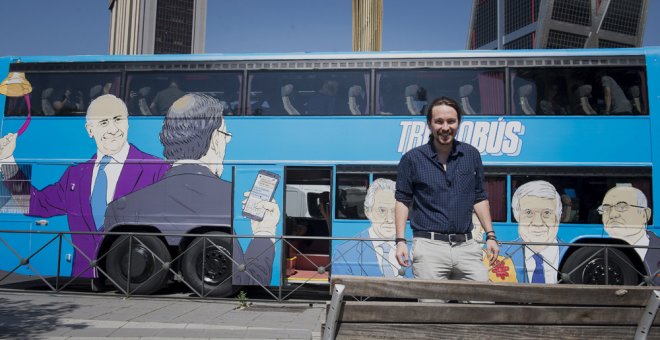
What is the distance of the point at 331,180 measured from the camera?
9.14 meters

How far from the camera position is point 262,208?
30.3 ft

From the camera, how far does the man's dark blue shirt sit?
12.2ft

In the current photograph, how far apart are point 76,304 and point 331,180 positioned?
4.55m

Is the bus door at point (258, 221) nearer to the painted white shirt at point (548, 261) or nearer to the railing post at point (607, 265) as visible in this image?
the painted white shirt at point (548, 261)

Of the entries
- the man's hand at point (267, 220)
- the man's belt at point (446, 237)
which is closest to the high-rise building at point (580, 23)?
the man's hand at point (267, 220)

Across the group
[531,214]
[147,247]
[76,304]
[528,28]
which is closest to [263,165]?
[147,247]

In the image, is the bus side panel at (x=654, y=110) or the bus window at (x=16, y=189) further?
the bus window at (x=16, y=189)

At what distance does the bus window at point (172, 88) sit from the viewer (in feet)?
31.1

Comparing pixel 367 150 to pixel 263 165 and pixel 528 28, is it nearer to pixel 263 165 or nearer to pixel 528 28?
pixel 263 165

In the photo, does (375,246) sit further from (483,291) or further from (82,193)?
(483,291)

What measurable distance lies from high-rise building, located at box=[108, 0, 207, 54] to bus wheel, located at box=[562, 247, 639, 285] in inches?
3883

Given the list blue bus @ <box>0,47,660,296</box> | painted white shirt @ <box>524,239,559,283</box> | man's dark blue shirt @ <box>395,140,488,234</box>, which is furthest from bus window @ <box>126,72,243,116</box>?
man's dark blue shirt @ <box>395,140,488,234</box>

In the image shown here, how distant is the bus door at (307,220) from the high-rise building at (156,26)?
94935 mm

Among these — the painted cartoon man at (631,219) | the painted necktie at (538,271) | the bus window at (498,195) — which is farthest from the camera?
the bus window at (498,195)
